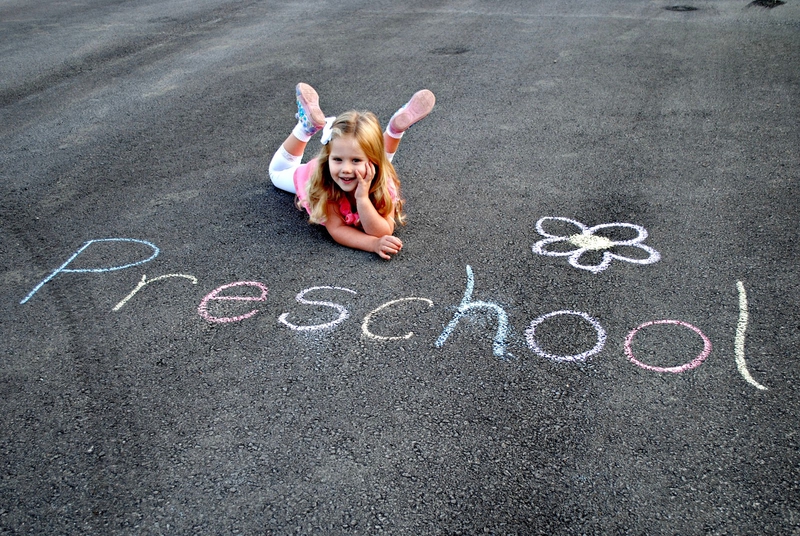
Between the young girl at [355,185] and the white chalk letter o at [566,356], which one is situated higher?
the young girl at [355,185]

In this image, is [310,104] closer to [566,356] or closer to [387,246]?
[387,246]

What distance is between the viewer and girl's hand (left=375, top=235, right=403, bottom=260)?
4.03 meters

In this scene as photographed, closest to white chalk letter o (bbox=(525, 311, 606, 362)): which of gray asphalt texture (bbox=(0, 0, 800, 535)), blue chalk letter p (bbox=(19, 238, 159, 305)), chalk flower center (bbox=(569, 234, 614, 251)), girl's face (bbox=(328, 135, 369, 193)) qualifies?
gray asphalt texture (bbox=(0, 0, 800, 535))

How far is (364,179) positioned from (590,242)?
1.35 metres

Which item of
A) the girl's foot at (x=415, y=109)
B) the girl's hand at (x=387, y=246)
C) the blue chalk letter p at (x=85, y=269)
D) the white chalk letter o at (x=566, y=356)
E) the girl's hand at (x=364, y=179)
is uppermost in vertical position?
the girl's foot at (x=415, y=109)

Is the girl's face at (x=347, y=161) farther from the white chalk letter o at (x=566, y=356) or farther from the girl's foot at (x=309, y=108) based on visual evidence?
the white chalk letter o at (x=566, y=356)

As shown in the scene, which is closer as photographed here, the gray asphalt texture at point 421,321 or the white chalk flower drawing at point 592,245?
the gray asphalt texture at point 421,321

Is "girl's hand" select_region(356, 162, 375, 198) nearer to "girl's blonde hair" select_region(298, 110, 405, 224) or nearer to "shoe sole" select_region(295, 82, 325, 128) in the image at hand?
"girl's blonde hair" select_region(298, 110, 405, 224)

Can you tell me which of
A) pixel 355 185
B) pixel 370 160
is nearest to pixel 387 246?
pixel 355 185

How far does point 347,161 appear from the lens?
411 cm

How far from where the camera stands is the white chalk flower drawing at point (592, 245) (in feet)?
12.8

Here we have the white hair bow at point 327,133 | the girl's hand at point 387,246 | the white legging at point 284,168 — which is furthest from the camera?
the white legging at point 284,168

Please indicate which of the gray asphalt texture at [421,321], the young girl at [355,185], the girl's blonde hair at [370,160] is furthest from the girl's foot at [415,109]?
the gray asphalt texture at [421,321]

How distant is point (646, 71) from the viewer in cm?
710
